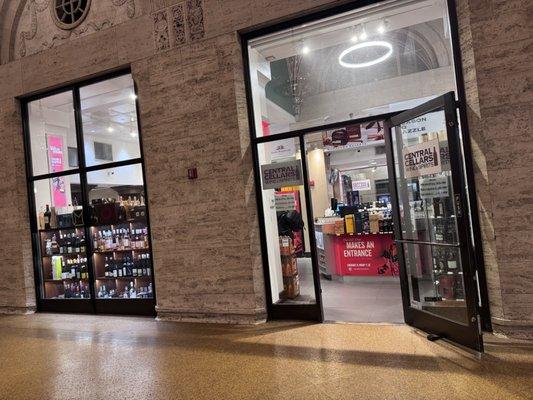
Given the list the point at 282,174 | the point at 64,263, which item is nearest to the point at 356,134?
the point at 282,174

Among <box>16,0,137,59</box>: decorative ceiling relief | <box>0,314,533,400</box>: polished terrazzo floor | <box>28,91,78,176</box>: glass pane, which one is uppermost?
<box>16,0,137,59</box>: decorative ceiling relief

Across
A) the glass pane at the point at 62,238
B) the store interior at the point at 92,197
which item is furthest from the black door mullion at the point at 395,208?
the glass pane at the point at 62,238

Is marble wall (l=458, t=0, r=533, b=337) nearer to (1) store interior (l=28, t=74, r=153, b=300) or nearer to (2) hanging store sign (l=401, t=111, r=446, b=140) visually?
(2) hanging store sign (l=401, t=111, r=446, b=140)

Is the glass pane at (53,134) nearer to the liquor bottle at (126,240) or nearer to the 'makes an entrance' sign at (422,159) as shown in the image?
the liquor bottle at (126,240)

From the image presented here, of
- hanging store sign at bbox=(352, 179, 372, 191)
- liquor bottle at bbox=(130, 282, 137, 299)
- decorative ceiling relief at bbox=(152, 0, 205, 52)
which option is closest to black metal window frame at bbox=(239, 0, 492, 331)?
decorative ceiling relief at bbox=(152, 0, 205, 52)

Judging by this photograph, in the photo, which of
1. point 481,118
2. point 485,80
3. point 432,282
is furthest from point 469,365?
point 485,80

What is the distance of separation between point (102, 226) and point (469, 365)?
506 centimetres

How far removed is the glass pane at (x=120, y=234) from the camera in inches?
225

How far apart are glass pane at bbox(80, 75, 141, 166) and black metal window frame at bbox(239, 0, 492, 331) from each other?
5.84 feet

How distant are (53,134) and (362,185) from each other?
11084 millimetres

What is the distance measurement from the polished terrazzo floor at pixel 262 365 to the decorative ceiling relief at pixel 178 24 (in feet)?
11.6

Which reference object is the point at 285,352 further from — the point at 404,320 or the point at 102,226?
the point at 102,226

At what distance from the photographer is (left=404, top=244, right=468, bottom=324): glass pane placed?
381cm

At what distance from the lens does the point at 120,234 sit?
5930 mm
